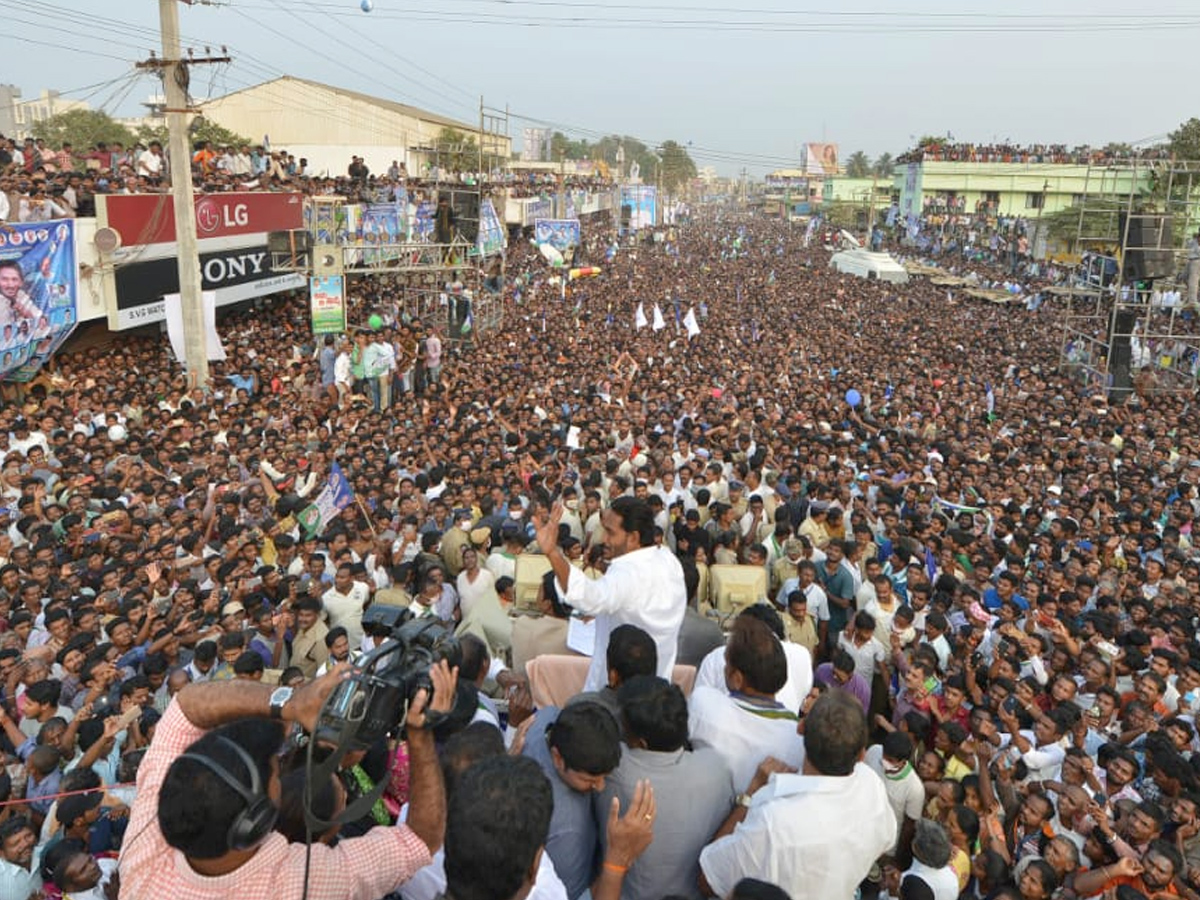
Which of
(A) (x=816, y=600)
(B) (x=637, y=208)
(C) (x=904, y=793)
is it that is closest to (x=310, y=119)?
(B) (x=637, y=208)

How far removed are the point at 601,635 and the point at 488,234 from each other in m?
16.7

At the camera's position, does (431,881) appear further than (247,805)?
Yes

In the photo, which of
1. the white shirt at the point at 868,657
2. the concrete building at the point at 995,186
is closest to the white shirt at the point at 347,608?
the white shirt at the point at 868,657

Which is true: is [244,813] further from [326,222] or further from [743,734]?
[326,222]

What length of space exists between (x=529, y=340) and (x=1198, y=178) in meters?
25.5

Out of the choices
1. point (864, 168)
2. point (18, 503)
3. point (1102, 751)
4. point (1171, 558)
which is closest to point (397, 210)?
point (18, 503)

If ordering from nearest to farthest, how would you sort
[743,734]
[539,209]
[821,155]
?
[743,734] < [539,209] < [821,155]

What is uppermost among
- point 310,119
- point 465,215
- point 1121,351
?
point 310,119

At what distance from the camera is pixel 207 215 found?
15055 mm

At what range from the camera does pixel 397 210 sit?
19156 millimetres

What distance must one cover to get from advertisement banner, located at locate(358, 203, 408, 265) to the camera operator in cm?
1625

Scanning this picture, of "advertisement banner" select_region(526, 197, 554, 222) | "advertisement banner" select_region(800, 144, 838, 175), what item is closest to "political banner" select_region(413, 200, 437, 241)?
"advertisement banner" select_region(526, 197, 554, 222)

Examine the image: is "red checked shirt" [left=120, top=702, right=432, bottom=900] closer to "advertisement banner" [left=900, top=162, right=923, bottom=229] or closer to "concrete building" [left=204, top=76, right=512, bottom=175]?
"concrete building" [left=204, top=76, right=512, bottom=175]

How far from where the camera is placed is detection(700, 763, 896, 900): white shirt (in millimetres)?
2262
